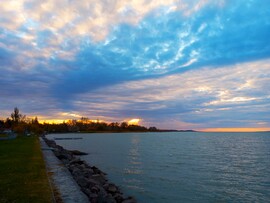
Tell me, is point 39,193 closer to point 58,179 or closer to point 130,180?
point 58,179

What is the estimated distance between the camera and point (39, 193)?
10547mm

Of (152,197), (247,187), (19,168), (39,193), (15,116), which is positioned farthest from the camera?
(15,116)

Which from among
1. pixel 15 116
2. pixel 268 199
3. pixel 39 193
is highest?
pixel 15 116

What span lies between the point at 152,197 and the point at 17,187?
360 inches

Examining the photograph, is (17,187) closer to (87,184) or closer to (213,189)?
(87,184)

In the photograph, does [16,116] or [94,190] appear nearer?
[94,190]

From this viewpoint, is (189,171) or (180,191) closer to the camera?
(180,191)

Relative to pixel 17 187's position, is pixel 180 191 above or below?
below

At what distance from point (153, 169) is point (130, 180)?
624 centimetres

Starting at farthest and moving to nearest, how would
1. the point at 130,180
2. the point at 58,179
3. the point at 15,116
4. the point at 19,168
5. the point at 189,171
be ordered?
1. the point at 15,116
2. the point at 189,171
3. the point at 130,180
4. the point at 19,168
5. the point at 58,179

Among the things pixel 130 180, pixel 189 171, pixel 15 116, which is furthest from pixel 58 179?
A: pixel 15 116

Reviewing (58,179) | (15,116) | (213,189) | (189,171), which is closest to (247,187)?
(213,189)

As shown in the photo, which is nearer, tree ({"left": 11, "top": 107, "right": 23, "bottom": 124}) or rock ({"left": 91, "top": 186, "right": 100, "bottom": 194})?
rock ({"left": 91, "top": 186, "right": 100, "bottom": 194})

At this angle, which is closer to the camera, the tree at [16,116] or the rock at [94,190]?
the rock at [94,190]
